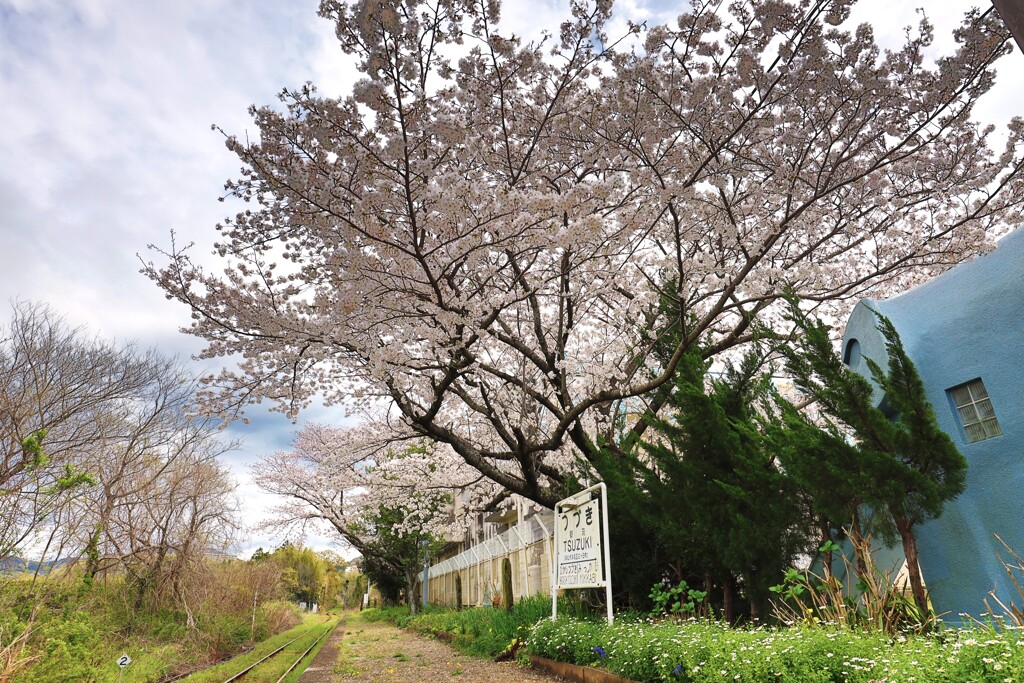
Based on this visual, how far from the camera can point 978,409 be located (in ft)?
19.8

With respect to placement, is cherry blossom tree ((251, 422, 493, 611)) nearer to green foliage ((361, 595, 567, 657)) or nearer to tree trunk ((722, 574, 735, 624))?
green foliage ((361, 595, 567, 657))

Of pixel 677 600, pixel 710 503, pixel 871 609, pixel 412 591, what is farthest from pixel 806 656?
pixel 412 591

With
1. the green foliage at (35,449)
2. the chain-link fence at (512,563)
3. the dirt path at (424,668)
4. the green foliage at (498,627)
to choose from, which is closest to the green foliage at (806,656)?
the dirt path at (424,668)

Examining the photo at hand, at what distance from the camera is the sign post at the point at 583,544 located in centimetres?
707

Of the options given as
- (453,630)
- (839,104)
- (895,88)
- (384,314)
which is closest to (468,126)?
(384,314)

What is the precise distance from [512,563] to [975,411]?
13113 mm

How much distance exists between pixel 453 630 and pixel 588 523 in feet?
25.7

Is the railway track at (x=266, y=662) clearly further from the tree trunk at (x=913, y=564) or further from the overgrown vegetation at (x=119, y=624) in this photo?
the tree trunk at (x=913, y=564)

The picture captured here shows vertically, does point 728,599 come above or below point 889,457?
below

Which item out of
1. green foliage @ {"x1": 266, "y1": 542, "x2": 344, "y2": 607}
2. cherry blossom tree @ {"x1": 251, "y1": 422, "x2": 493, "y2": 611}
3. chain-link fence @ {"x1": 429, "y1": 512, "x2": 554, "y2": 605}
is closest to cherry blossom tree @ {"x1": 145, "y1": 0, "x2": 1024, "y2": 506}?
chain-link fence @ {"x1": 429, "y1": 512, "x2": 554, "y2": 605}

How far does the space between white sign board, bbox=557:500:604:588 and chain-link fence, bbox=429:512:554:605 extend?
1.40 m

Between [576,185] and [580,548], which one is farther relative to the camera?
[580,548]

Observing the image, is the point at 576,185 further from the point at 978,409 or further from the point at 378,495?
the point at 378,495

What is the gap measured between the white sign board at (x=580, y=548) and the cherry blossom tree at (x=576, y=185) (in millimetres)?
1088
